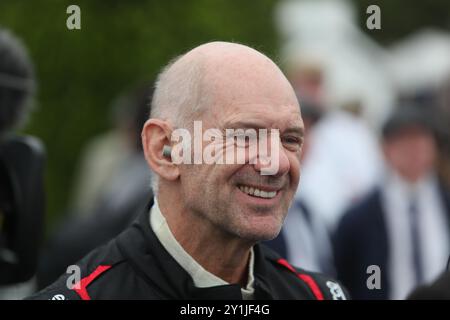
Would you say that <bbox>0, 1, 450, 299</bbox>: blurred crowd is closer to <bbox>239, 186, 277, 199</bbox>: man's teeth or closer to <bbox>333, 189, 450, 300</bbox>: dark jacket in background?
<bbox>333, 189, 450, 300</bbox>: dark jacket in background

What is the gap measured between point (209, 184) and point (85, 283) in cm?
51

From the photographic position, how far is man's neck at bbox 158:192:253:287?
12.7 feet

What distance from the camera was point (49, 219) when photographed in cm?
1320

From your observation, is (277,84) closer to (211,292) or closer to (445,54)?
(211,292)

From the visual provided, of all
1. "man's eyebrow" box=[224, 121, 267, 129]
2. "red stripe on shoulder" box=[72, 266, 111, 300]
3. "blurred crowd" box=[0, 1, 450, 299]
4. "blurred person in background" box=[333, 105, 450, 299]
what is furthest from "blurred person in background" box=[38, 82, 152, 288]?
"blurred person in background" box=[333, 105, 450, 299]

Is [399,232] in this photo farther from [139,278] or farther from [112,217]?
[139,278]

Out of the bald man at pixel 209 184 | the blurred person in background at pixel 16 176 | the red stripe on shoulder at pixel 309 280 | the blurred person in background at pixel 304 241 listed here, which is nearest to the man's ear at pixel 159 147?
the bald man at pixel 209 184

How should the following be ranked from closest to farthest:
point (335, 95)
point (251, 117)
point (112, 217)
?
point (251, 117), point (112, 217), point (335, 95)

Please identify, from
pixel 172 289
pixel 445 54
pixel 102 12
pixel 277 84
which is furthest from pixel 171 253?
pixel 445 54

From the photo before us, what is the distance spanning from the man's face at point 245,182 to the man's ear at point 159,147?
90 mm

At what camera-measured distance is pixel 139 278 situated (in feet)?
12.5

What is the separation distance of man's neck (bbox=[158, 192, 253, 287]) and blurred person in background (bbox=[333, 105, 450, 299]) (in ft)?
11.1

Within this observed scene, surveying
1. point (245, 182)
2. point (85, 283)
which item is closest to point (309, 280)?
point (245, 182)
